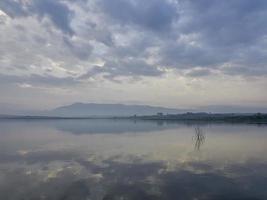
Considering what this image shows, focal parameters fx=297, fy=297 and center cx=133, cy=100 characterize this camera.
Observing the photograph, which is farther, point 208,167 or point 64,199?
point 208,167

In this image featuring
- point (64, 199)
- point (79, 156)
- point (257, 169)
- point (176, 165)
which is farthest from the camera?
point (79, 156)

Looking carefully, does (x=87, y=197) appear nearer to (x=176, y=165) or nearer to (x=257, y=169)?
(x=176, y=165)

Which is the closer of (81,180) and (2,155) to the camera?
(81,180)

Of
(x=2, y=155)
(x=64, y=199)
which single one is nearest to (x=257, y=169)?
(x=64, y=199)

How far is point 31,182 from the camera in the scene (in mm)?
15531

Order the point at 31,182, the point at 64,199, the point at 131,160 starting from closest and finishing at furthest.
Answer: the point at 64,199 → the point at 31,182 → the point at 131,160

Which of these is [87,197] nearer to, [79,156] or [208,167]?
[208,167]

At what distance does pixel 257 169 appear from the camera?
63.5 ft

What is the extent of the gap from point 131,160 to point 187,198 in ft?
35.1

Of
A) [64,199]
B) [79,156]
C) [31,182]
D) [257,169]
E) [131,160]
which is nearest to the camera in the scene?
[64,199]

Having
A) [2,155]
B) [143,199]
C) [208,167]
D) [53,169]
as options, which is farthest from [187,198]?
[2,155]

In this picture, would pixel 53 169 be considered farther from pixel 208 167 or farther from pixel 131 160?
pixel 208 167

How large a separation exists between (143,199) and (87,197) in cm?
241

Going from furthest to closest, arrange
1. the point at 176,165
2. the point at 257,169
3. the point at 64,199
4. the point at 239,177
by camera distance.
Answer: the point at 176,165, the point at 257,169, the point at 239,177, the point at 64,199
